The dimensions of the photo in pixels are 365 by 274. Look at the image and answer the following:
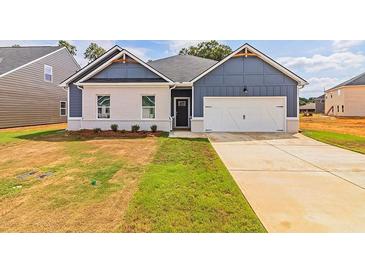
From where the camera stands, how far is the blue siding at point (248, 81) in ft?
52.3

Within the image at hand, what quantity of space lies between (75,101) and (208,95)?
342 inches

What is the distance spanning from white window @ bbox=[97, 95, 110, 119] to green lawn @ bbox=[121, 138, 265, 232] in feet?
33.4

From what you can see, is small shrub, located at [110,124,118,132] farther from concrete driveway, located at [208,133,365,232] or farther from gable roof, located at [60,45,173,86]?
concrete driveway, located at [208,133,365,232]

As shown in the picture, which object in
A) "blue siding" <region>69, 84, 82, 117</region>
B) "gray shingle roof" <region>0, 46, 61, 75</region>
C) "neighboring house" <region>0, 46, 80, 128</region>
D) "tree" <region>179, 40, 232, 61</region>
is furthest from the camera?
"tree" <region>179, 40, 232, 61</region>

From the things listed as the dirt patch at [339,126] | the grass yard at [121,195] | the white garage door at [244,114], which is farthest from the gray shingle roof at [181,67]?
the grass yard at [121,195]

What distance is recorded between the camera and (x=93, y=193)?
5.09 metres

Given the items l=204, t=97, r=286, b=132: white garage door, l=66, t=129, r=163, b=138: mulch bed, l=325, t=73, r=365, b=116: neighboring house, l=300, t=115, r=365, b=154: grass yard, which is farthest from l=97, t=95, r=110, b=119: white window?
l=325, t=73, r=365, b=116: neighboring house

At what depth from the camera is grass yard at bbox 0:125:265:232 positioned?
3.76m

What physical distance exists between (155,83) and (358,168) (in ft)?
37.3

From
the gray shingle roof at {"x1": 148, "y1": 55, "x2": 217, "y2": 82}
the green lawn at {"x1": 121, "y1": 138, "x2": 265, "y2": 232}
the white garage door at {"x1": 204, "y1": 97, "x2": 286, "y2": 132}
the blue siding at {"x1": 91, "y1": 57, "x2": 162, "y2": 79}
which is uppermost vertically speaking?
the gray shingle roof at {"x1": 148, "y1": 55, "x2": 217, "y2": 82}

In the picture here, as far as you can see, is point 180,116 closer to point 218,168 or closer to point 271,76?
point 271,76

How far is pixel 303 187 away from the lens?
18.1ft
